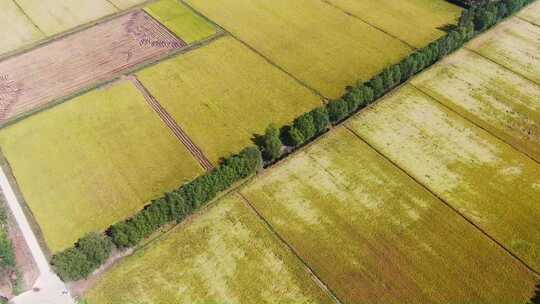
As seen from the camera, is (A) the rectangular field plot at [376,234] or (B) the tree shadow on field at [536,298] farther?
(A) the rectangular field plot at [376,234]

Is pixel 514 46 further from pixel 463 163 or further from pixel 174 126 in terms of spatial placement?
pixel 174 126

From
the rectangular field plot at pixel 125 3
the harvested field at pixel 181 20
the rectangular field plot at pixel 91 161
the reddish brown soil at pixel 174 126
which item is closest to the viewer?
the rectangular field plot at pixel 91 161

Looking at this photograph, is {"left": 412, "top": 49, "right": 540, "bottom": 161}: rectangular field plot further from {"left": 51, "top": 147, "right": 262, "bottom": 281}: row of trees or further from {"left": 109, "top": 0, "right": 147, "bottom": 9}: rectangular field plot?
{"left": 109, "top": 0, "right": 147, "bottom": 9}: rectangular field plot

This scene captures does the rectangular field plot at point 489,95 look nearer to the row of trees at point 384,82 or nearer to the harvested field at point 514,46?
the harvested field at point 514,46

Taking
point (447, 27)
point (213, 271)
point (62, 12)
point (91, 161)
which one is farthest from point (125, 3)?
point (213, 271)

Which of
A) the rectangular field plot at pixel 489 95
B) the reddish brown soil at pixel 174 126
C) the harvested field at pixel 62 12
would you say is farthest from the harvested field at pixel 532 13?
the harvested field at pixel 62 12

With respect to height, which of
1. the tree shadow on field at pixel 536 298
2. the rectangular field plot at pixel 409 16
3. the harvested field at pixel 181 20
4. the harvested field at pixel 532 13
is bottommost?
the tree shadow on field at pixel 536 298

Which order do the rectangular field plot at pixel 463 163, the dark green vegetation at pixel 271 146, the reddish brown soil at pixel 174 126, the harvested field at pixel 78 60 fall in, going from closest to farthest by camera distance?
1. the dark green vegetation at pixel 271 146
2. the rectangular field plot at pixel 463 163
3. the reddish brown soil at pixel 174 126
4. the harvested field at pixel 78 60
